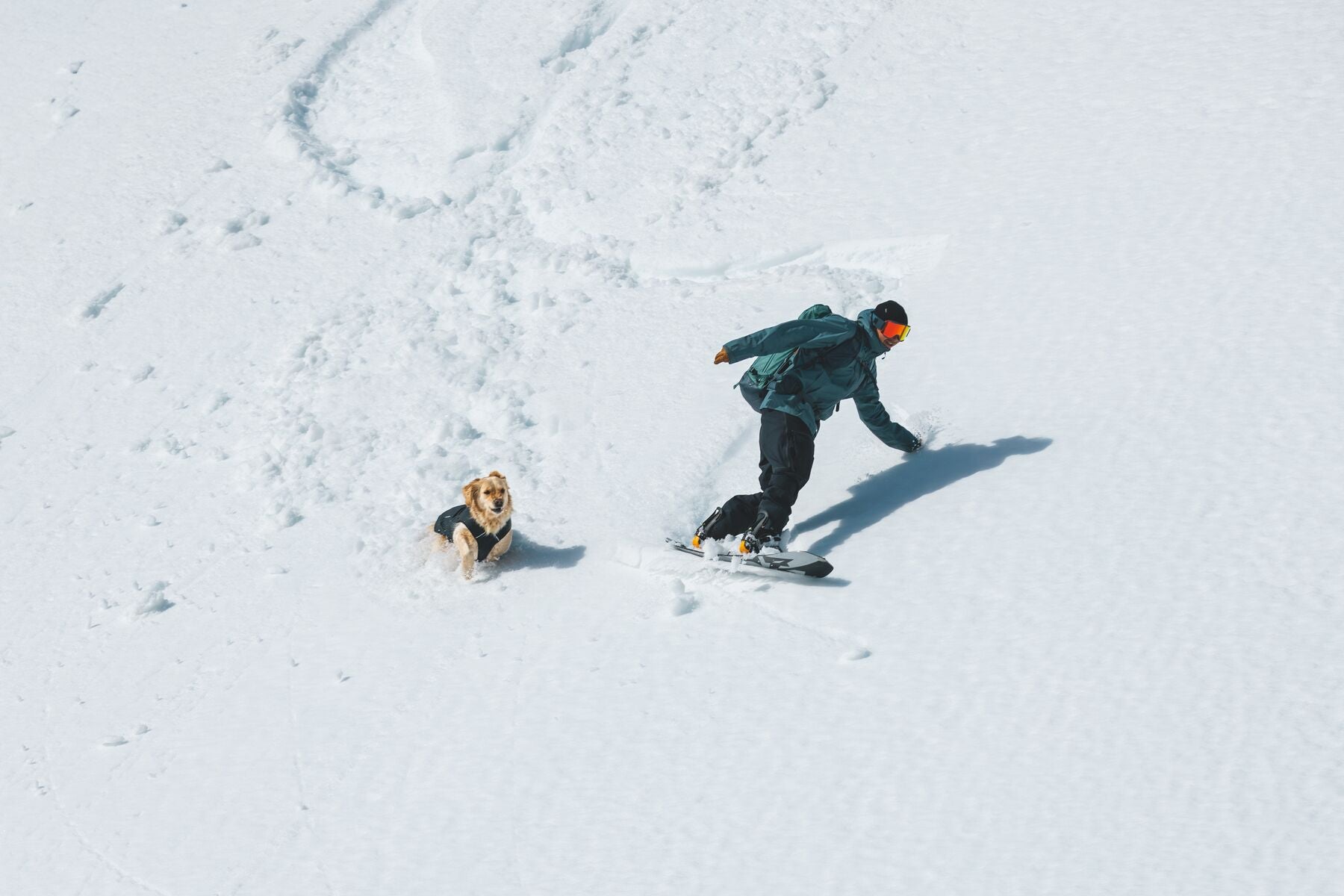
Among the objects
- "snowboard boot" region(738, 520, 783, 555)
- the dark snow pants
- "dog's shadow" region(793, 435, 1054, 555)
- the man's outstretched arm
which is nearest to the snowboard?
"snowboard boot" region(738, 520, 783, 555)

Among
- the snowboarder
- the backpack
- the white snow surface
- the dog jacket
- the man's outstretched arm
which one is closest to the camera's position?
the white snow surface

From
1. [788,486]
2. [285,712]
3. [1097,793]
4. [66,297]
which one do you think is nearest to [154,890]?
[285,712]

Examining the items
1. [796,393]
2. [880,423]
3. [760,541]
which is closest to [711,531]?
[760,541]

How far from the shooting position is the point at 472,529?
240 inches

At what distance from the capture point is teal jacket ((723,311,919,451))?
582 centimetres

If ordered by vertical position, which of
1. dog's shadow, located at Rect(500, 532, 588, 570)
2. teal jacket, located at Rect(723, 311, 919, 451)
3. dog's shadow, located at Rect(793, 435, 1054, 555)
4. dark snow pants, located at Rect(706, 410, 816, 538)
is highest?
teal jacket, located at Rect(723, 311, 919, 451)

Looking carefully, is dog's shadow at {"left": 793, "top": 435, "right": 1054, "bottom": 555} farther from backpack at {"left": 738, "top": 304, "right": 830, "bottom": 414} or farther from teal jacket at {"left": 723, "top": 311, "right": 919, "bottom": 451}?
backpack at {"left": 738, "top": 304, "right": 830, "bottom": 414}

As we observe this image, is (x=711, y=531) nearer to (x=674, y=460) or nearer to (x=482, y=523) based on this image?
(x=674, y=460)

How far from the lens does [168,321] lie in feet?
29.1

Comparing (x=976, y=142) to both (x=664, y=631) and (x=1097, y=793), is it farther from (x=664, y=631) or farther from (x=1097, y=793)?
(x=1097, y=793)

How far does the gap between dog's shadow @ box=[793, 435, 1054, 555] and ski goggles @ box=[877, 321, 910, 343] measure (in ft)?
2.53

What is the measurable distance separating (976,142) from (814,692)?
5123mm

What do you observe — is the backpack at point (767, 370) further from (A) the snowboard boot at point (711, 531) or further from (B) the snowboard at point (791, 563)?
(B) the snowboard at point (791, 563)

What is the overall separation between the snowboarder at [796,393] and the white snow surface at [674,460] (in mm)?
293
